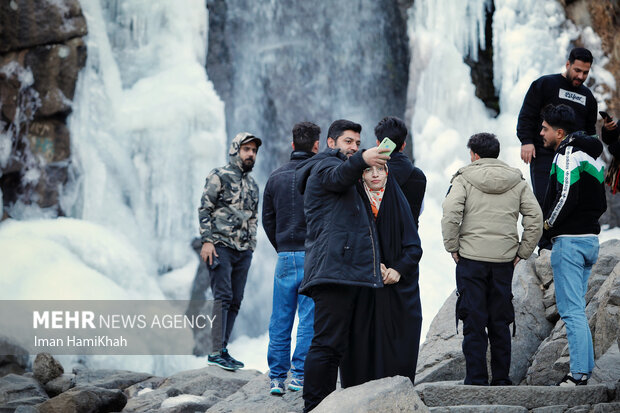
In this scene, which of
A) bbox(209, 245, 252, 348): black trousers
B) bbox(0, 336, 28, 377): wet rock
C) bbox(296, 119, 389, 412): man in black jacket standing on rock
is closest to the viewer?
bbox(296, 119, 389, 412): man in black jacket standing on rock

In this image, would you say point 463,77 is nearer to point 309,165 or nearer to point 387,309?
point 309,165

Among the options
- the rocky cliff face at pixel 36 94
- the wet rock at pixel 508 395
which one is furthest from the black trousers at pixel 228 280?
the rocky cliff face at pixel 36 94

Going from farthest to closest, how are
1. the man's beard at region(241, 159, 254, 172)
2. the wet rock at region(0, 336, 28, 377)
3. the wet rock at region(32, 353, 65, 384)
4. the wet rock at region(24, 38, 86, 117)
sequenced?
the wet rock at region(24, 38, 86, 117) < the wet rock at region(0, 336, 28, 377) < the wet rock at region(32, 353, 65, 384) < the man's beard at region(241, 159, 254, 172)

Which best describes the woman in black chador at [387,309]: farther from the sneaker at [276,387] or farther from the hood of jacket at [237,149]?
the hood of jacket at [237,149]

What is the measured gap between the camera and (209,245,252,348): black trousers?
628cm

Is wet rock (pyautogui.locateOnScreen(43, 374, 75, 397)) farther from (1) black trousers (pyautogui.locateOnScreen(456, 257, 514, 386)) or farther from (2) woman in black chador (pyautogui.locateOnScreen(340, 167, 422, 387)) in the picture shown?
(1) black trousers (pyautogui.locateOnScreen(456, 257, 514, 386))

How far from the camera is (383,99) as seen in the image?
15.1m

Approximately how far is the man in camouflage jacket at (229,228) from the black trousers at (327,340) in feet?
8.15

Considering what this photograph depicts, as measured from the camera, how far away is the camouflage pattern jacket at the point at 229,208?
6.32m

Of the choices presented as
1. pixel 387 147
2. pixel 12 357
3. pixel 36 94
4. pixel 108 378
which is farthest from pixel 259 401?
pixel 36 94

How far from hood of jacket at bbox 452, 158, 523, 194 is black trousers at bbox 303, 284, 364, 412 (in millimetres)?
1201

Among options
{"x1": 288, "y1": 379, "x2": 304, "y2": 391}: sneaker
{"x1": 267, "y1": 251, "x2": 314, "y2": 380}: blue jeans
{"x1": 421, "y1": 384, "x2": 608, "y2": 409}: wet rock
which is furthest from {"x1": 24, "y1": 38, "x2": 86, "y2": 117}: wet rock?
{"x1": 421, "y1": 384, "x2": 608, "y2": 409}: wet rock

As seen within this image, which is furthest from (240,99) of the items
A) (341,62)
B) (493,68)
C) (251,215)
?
(251,215)

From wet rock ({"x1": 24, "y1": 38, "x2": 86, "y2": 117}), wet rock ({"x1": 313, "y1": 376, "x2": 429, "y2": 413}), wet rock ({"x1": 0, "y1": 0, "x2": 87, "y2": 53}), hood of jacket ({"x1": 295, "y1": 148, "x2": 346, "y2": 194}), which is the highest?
wet rock ({"x1": 0, "y1": 0, "x2": 87, "y2": 53})
